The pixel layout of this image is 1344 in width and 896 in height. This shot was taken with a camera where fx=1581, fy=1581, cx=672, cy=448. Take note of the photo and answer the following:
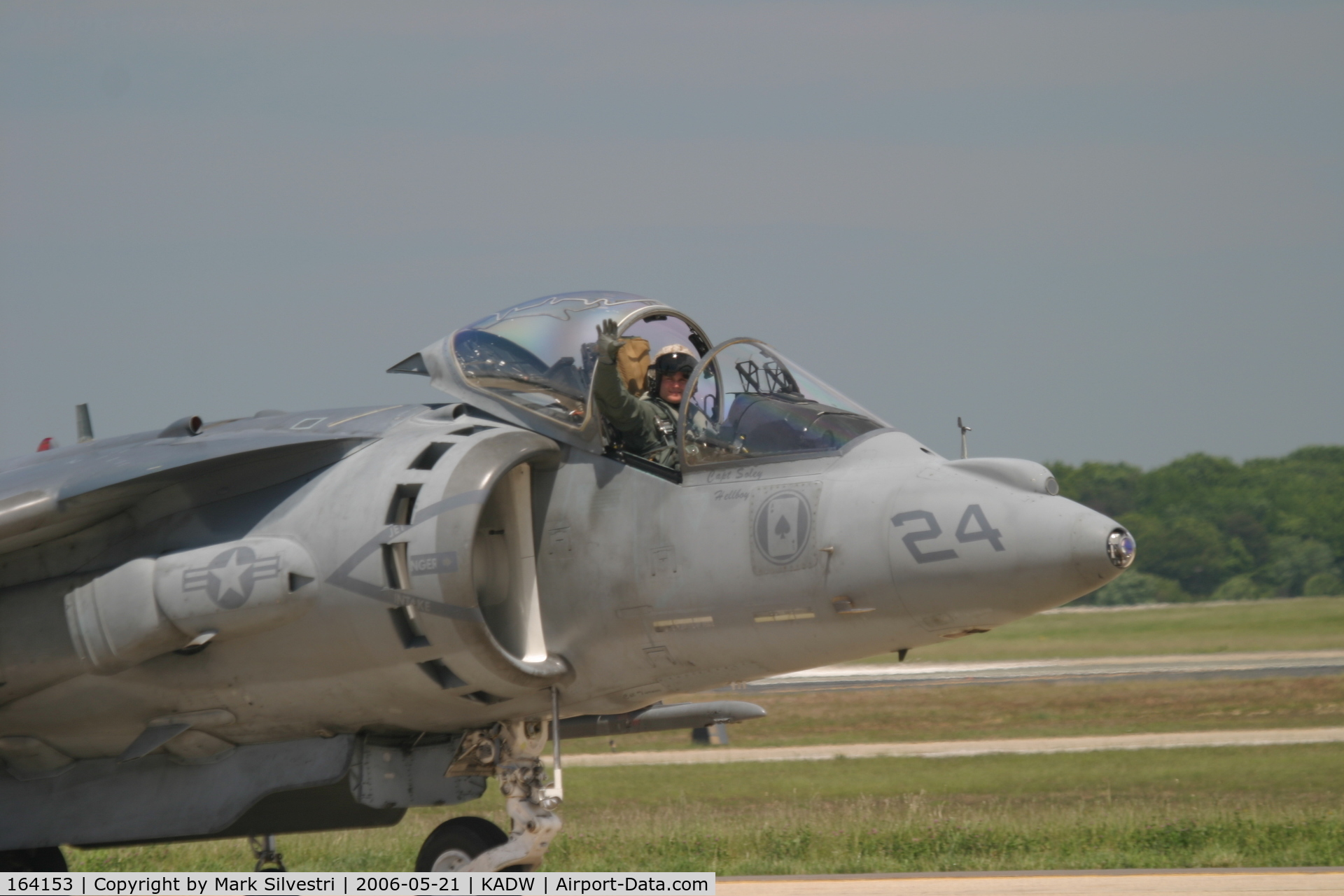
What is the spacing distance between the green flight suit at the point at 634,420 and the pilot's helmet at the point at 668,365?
25 centimetres

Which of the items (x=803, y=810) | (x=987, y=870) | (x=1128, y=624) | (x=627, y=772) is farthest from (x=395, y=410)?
(x=1128, y=624)

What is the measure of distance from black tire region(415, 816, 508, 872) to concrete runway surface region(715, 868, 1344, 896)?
2166mm

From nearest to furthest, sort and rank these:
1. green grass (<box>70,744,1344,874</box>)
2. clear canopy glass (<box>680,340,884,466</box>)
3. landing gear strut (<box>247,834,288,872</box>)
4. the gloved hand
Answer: clear canopy glass (<box>680,340,884,466</box>)
the gloved hand
landing gear strut (<box>247,834,288,872</box>)
green grass (<box>70,744,1344,874</box>)

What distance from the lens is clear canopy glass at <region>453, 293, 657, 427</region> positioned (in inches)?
358

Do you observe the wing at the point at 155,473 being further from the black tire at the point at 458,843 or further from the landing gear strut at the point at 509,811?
the black tire at the point at 458,843

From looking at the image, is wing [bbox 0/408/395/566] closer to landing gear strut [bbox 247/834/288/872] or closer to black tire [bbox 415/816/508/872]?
black tire [bbox 415/816/508/872]

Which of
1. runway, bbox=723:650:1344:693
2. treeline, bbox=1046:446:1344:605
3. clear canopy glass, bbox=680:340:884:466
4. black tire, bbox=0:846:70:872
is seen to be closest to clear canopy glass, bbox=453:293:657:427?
clear canopy glass, bbox=680:340:884:466

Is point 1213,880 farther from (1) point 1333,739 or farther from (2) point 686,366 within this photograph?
(1) point 1333,739

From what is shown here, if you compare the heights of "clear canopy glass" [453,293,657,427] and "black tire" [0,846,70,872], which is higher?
"clear canopy glass" [453,293,657,427]

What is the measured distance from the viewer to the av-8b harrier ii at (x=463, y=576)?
26.6ft

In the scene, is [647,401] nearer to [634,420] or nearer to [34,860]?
[634,420]

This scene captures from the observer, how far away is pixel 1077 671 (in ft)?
126

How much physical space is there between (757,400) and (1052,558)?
2.01 metres

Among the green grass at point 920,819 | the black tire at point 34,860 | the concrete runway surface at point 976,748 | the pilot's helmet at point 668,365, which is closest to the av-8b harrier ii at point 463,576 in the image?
the pilot's helmet at point 668,365
